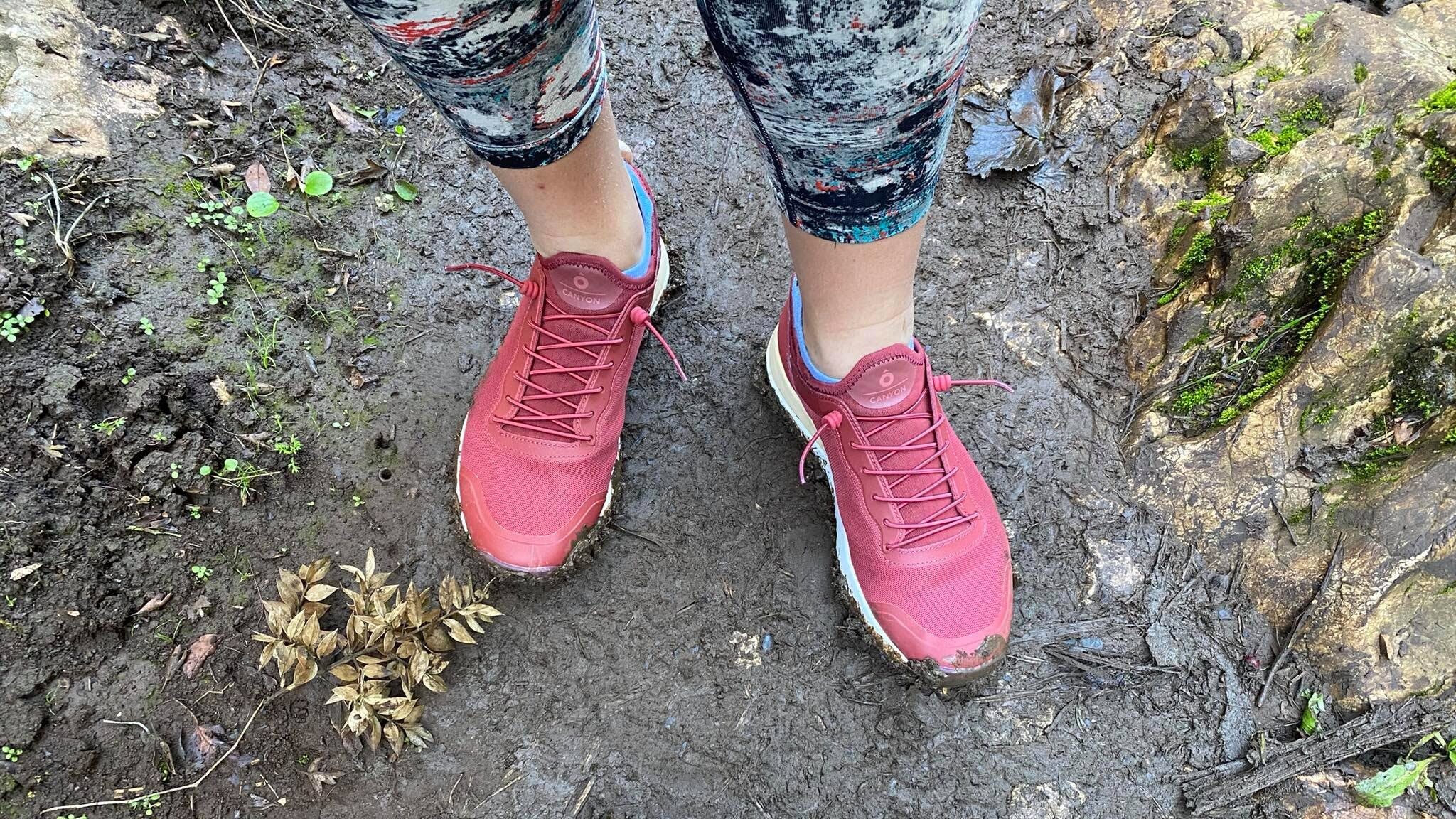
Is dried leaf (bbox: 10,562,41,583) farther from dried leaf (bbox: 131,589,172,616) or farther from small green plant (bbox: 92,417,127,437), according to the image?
small green plant (bbox: 92,417,127,437)

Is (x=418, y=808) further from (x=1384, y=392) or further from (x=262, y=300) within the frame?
(x=1384, y=392)

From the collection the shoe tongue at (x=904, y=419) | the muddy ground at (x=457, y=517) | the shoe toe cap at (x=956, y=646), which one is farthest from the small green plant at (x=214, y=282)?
the shoe toe cap at (x=956, y=646)

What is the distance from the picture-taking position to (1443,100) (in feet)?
5.70

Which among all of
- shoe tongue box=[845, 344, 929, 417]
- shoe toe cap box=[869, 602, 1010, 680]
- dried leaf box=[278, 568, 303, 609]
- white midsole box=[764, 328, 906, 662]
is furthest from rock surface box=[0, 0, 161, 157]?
shoe toe cap box=[869, 602, 1010, 680]

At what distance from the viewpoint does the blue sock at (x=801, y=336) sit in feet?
5.61

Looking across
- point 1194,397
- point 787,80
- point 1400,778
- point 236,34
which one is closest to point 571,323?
point 787,80

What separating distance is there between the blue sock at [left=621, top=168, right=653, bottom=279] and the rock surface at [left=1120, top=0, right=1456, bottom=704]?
1315 millimetres

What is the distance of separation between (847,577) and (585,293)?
0.90m

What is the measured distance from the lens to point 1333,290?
1740mm

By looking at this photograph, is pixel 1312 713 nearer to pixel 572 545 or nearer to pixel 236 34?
pixel 572 545

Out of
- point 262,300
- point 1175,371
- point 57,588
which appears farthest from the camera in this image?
point 262,300

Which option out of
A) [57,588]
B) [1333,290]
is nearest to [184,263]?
[57,588]

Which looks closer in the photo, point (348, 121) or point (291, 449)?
point (291, 449)

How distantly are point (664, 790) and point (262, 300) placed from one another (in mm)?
1663
